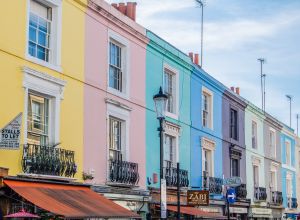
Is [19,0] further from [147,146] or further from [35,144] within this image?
[147,146]

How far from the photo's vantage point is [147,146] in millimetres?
22391

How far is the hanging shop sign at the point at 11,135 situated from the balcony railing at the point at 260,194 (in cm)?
2137

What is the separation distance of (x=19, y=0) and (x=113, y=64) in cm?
533

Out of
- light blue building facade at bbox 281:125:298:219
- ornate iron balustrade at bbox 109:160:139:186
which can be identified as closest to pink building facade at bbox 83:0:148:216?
ornate iron balustrade at bbox 109:160:139:186

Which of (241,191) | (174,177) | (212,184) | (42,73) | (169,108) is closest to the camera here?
(42,73)

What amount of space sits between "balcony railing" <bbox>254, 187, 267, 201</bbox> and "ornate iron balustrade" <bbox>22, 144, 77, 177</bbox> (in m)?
18.1

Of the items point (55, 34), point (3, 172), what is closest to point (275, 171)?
point (55, 34)

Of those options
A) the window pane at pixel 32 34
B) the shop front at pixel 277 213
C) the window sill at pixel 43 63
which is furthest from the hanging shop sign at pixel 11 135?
the shop front at pixel 277 213

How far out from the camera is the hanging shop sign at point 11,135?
14234 mm

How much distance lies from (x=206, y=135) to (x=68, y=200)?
13.1 metres

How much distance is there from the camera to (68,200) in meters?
15.6

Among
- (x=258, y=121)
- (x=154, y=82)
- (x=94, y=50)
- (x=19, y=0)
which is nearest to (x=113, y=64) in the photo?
(x=94, y=50)

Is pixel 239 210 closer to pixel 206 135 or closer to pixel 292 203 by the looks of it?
pixel 206 135

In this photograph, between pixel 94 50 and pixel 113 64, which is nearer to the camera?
pixel 94 50
